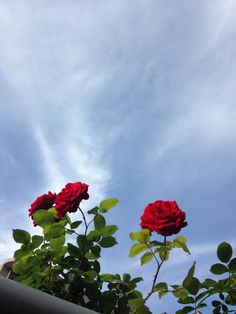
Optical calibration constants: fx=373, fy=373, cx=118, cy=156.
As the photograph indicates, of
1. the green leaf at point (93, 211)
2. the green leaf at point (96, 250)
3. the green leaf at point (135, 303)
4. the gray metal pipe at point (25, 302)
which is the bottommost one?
the gray metal pipe at point (25, 302)

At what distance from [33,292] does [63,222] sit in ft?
5.67

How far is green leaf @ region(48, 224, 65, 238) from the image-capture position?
2457mm

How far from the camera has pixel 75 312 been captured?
0.88 metres

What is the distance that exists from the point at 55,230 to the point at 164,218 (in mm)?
730

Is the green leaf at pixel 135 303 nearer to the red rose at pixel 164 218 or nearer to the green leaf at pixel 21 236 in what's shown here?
the red rose at pixel 164 218

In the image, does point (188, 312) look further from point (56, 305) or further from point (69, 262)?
point (56, 305)

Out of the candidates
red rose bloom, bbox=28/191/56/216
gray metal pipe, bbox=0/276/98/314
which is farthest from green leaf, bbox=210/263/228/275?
gray metal pipe, bbox=0/276/98/314

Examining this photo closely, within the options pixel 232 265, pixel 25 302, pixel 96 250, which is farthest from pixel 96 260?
pixel 25 302

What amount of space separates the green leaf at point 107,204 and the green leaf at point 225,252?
2.57ft

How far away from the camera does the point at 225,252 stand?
2.27 meters

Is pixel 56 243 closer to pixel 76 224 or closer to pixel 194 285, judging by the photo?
pixel 76 224

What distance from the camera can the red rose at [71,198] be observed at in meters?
2.47

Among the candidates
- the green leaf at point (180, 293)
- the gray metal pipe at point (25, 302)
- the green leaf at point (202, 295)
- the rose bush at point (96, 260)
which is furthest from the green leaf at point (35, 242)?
the gray metal pipe at point (25, 302)

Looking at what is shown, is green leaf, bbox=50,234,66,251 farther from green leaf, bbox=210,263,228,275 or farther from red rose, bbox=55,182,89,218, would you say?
green leaf, bbox=210,263,228,275
